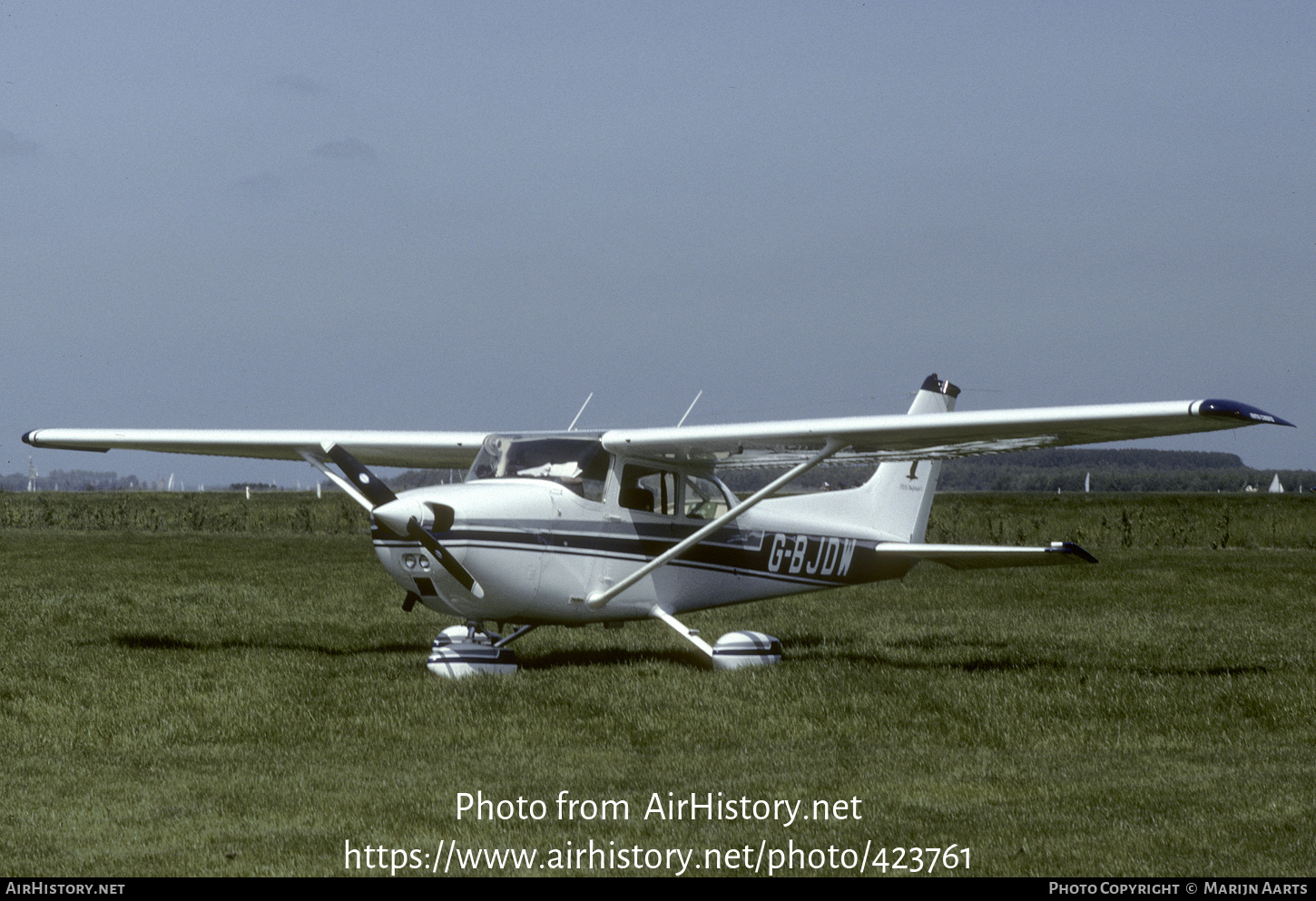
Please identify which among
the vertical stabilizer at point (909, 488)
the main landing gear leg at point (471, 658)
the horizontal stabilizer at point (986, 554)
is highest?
the vertical stabilizer at point (909, 488)

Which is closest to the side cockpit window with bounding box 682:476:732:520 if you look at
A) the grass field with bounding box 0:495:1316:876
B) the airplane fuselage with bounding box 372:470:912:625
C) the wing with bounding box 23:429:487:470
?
the airplane fuselage with bounding box 372:470:912:625

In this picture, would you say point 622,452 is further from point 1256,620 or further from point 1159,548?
point 1159,548

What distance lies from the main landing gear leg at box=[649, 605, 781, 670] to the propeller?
2.34 m

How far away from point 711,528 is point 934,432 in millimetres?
2208

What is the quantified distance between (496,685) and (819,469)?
4933mm

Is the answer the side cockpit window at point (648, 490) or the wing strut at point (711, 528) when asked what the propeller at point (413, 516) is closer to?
the wing strut at point (711, 528)

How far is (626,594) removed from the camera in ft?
42.0

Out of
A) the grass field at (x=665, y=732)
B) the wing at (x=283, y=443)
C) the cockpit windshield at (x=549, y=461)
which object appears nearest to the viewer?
the grass field at (x=665, y=732)

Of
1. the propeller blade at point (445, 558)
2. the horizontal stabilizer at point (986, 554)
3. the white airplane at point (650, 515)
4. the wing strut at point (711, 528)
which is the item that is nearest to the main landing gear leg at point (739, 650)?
the white airplane at point (650, 515)

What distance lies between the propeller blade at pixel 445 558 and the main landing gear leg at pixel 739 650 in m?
2.22

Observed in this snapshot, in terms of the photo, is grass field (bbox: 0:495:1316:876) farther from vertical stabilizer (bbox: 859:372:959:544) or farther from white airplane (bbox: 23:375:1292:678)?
vertical stabilizer (bbox: 859:372:959:544)

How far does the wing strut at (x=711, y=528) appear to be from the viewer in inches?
489

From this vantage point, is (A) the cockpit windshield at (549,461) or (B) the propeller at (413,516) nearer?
(B) the propeller at (413,516)
